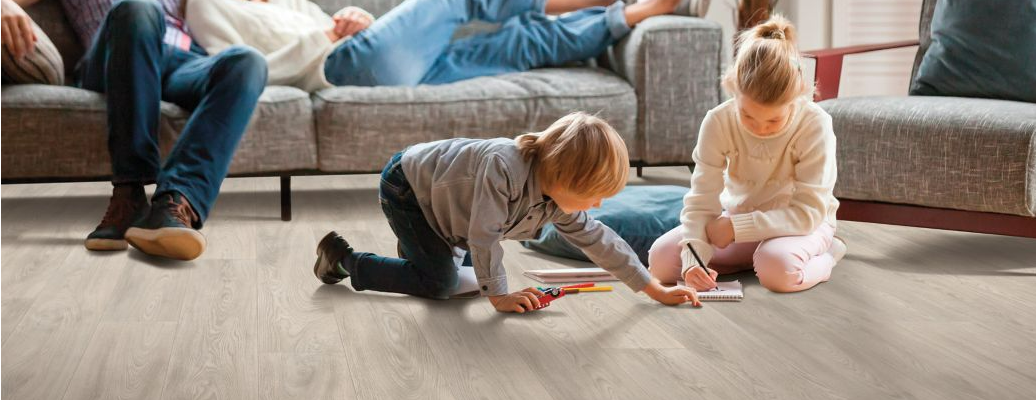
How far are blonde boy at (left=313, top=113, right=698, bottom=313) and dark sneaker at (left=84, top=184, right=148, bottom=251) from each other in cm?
59

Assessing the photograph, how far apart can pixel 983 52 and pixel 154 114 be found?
6.47 ft

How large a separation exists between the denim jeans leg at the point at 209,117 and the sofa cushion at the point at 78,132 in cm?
12

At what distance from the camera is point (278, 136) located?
2.80m

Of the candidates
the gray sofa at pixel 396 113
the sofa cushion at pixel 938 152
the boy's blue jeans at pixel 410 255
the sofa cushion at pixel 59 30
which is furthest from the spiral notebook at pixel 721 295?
the sofa cushion at pixel 59 30

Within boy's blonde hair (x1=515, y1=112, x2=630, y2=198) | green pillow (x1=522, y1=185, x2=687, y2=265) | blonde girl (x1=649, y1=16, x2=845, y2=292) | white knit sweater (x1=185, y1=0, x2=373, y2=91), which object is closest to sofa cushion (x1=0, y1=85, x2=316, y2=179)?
white knit sweater (x1=185, y1=0, x2=373, y2=91)

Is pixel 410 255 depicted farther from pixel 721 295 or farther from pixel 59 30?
pixel 59 30

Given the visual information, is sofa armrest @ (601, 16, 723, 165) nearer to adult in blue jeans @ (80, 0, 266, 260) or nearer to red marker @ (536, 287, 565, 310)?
adult in blue jeans @ (80, 0, 266, 260)

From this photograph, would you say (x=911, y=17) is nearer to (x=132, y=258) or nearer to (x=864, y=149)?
(x=864, y=149)

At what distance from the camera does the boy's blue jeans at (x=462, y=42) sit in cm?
296

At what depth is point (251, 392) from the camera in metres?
1.43

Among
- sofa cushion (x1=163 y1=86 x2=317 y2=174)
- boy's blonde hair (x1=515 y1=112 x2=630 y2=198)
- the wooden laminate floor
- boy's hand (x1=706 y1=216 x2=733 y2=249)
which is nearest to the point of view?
the wooden laminate floor

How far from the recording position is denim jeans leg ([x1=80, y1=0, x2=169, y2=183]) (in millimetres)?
2482

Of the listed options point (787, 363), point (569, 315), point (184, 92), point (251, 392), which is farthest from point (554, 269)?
point (184, 92)

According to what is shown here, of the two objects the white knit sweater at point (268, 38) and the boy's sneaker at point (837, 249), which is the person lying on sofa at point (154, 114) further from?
the boy's sneaker at point (837, 249)
